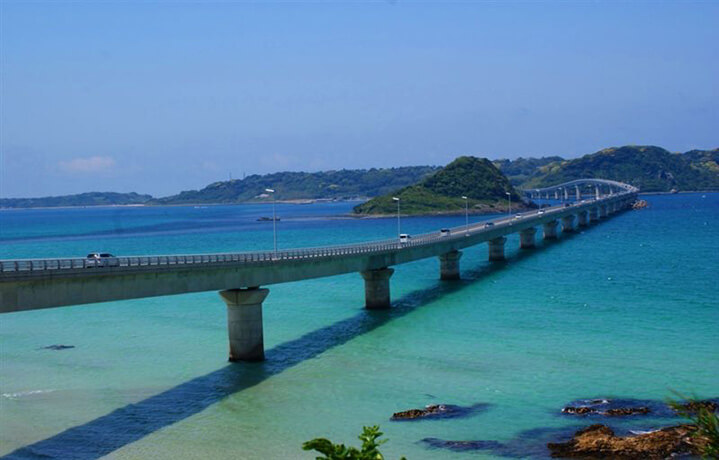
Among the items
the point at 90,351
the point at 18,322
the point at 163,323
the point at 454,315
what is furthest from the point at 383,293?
the point at 18,322

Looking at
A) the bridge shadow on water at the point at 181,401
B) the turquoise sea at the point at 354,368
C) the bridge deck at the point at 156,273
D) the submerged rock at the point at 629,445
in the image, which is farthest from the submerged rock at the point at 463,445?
the bridge deck at the point at 156,273

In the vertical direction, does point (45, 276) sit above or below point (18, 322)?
above

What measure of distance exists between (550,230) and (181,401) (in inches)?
5229

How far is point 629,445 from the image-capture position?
32.6 m

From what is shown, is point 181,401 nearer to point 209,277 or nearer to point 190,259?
point 209,277

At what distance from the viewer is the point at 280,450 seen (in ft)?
114

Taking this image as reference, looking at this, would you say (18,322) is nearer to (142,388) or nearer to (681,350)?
(142,388)

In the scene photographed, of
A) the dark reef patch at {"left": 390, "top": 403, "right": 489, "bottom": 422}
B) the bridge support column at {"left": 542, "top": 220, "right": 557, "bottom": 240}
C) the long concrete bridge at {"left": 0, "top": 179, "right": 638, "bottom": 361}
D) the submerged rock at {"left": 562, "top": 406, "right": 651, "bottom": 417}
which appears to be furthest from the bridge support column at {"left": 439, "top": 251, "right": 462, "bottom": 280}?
the bridge support column at {"left": 542, "top": 220, "right": 557, "bottom": 240}

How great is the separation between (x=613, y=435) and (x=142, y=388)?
25.0m

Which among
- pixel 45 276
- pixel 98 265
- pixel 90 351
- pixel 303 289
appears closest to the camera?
pixel 45 276

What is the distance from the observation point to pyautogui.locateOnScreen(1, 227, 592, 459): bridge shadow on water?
1400 inches

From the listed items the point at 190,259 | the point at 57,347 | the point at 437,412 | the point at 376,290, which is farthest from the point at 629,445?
the point at 376,290

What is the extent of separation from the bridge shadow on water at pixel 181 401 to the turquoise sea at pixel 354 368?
126mm

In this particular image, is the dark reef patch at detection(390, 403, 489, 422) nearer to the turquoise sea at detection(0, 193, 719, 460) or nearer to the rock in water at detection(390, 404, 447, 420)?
the rock in water at detection(390, 404, 447, 420)
